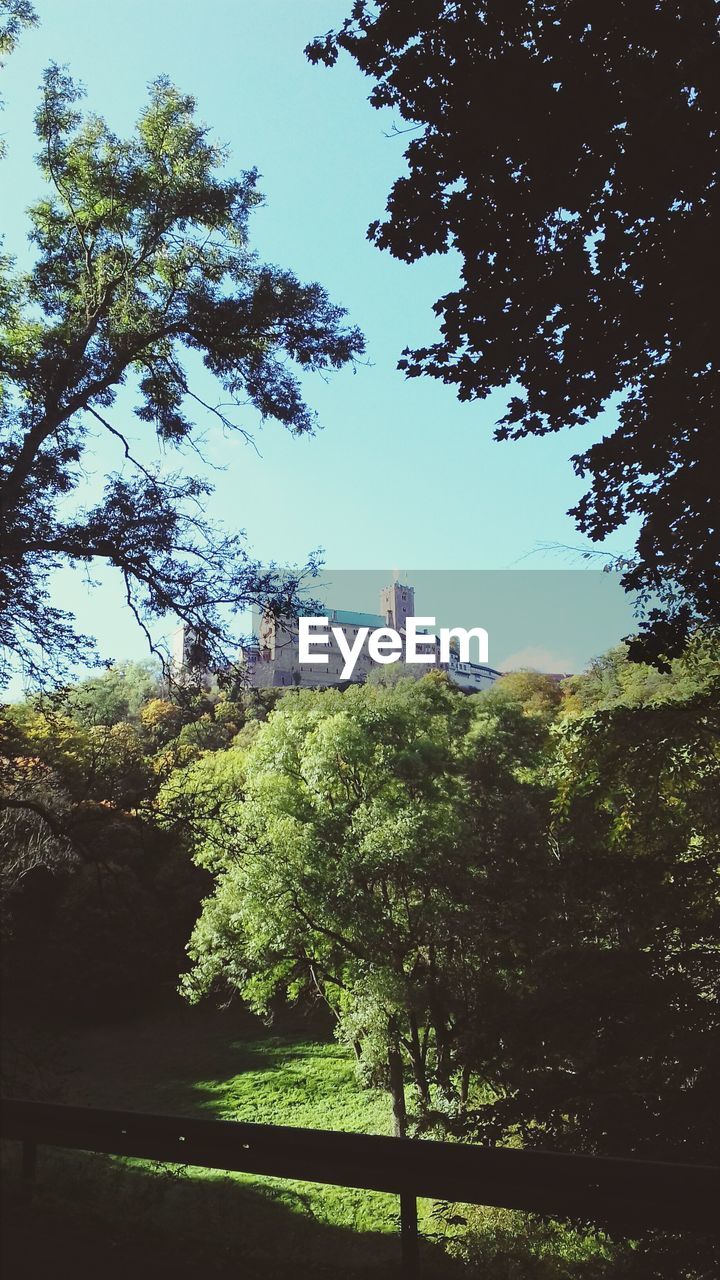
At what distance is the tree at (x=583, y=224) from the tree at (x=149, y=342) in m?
3.94

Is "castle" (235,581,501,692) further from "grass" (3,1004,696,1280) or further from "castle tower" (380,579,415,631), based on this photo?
"grass" (3,1004,696,1280)

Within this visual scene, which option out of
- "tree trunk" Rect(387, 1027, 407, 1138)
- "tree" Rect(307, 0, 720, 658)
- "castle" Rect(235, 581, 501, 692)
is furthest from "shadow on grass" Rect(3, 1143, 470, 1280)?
"tree trunk" Rect(387, 1027, 407, 1138)

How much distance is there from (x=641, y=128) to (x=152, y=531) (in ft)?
17.7

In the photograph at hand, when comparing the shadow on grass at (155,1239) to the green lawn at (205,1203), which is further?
the green lawn at (205,1203)

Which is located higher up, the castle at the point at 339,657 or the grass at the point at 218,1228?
the castle at the point at 339,657

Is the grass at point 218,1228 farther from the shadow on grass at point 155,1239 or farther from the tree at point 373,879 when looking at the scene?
the tree at point 373,879

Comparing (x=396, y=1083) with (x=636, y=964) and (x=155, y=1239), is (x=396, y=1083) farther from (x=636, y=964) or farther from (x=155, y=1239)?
(x=155, y=1239)

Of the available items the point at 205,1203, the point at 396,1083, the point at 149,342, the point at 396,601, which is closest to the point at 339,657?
the point at 396,601

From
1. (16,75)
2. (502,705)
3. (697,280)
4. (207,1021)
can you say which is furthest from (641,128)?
(207,1021)

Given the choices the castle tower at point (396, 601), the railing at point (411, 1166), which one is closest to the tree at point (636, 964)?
the railing at point (411, 1166)

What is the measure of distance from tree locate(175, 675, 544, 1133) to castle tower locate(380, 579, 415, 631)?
7951 cm

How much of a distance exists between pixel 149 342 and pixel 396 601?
93.0 metres

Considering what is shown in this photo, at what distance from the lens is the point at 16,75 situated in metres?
8.86

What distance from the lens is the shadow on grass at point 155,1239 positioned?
3.13 m
